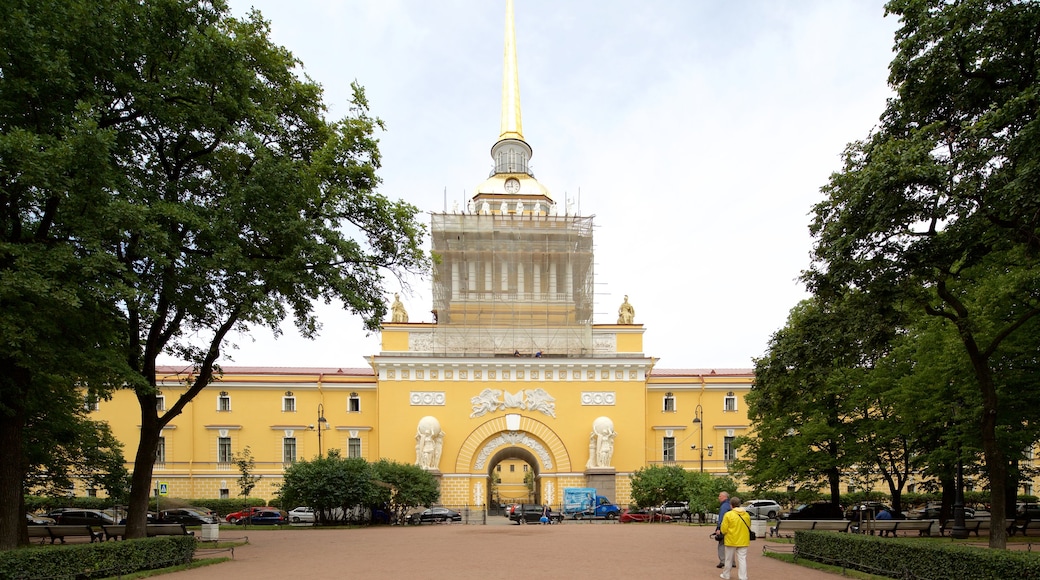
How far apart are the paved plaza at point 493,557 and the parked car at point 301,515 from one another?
41.9ft

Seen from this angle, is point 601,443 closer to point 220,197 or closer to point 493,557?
point 493,557

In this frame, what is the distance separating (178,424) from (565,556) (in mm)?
33809

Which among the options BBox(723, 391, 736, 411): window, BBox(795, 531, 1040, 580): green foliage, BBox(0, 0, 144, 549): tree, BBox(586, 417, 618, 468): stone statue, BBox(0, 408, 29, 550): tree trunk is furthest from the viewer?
BBox(723, 391, 736, 411): window

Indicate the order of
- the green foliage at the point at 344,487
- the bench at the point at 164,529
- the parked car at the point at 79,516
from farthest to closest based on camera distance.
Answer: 1. the parked car at the point at 79,516
2. the green foliage at the point at 344,487
3. the bench at the point at 164,529

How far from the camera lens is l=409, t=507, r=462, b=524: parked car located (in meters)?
37.0

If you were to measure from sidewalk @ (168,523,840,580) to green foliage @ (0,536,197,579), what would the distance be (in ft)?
2.72

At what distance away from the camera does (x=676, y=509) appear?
3747 cm

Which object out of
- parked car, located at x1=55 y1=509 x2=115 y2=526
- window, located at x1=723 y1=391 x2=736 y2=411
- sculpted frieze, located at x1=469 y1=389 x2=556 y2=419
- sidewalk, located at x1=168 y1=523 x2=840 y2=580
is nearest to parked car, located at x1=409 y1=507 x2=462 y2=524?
sculpted frieze, located at x1=469 y1=389 x2=556 y2=419

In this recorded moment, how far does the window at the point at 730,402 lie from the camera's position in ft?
152

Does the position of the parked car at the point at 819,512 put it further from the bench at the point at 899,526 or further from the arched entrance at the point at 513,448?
the arched entrance at the point at 513,448

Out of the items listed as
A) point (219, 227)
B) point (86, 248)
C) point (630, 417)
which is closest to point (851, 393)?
point (630, 417)

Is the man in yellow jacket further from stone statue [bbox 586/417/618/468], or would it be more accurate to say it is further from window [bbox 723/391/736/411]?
window [bbox 723/391/736/411]

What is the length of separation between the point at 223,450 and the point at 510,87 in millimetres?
30591

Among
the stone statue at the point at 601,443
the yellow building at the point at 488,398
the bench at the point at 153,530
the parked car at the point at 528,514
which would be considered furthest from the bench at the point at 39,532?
the stone statue at the point at 601,443
